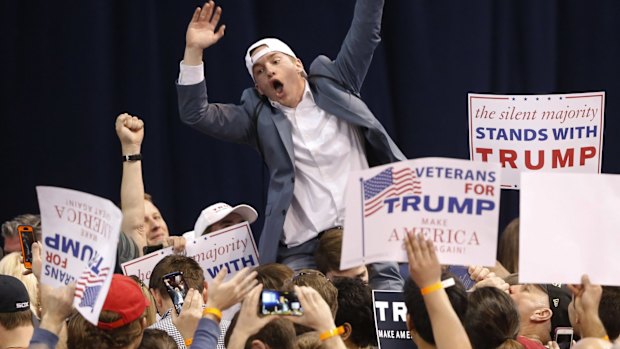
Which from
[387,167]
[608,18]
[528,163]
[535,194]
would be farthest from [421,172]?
[608,18]

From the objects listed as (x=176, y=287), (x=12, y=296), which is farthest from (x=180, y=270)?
(x=12, y=296)

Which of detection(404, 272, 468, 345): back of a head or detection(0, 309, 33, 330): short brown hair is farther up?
detection(404, 272, 468, 345): back of a head

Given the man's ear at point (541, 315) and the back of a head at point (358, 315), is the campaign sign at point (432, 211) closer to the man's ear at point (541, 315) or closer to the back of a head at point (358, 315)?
the back of a head at point (358, 315)

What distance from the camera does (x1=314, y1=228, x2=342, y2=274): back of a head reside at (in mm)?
4945

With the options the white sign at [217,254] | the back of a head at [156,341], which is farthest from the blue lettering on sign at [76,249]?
the white sign at [217,254]

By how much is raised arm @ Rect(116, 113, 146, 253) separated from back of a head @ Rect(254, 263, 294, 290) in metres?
1.37

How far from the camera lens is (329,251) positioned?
4.96 m

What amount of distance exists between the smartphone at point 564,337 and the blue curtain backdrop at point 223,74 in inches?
134

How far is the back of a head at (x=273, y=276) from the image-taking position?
4.31 metres

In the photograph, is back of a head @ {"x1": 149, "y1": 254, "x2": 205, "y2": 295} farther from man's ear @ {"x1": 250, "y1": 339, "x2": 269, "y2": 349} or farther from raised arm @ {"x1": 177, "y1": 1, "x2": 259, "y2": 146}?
man's ear @ {"x1": 250, "y1": 339, "x2": 269, "y2": 349}

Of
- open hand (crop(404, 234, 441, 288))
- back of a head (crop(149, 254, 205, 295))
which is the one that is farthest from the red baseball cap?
back of a head (crop(149, 254, 205, 295))

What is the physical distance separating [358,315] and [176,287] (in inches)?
23.9

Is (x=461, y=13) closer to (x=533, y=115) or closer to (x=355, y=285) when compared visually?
(x=533, y=115)

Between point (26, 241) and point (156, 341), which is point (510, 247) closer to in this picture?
point (26, 241)
